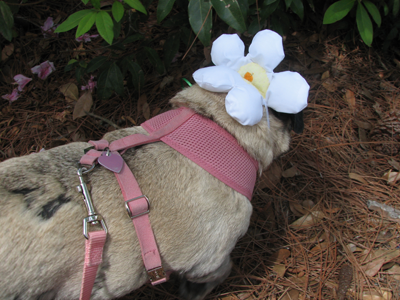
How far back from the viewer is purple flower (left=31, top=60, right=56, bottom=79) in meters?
3.01

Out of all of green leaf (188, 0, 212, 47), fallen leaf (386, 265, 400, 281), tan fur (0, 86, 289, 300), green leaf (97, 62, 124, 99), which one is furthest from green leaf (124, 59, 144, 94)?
fallen leaf (386, 265, 400, 281)

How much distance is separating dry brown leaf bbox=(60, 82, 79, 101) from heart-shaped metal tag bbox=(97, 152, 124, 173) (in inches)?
76.4

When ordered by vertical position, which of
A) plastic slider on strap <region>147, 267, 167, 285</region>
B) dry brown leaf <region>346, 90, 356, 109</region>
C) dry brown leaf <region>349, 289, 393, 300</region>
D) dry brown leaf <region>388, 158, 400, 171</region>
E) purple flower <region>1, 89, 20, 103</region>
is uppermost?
purple flower <region>1, 89, 20, 103</region>

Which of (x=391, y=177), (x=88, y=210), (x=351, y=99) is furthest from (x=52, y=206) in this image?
(x=351, y=99)

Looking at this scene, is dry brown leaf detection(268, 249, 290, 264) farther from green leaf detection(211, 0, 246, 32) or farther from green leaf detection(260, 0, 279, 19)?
green leaf detection(260, 0, 279, 19)

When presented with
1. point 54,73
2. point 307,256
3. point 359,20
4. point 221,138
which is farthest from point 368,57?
point 54,73

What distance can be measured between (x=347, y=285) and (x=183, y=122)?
5.51 feet

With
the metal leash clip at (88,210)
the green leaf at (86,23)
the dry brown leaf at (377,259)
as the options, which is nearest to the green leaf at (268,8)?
the green leaf at (86,23)

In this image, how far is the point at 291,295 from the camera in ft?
6.61

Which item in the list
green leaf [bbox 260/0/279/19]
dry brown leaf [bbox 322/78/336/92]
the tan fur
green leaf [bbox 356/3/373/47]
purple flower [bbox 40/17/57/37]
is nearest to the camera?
the tan fur

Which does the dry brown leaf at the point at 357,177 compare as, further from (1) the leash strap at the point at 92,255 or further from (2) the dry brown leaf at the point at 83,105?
(2) the dry brown leaf at the point at 83,105

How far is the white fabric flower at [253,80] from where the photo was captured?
1.36 m

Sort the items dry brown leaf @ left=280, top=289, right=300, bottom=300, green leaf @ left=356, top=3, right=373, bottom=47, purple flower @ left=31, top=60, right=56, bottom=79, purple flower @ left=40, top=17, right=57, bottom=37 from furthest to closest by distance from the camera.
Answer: purple flower @ left=40, top=17, right=57, bottom=37
purple flower @ left=31, top=60, right=56, bottom=79
green leaf @ left=356, top=3, right=373, bottom=47
dry brown leaf @ left=280, top=289, right=300, bottom=300

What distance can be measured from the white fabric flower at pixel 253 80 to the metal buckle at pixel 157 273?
82 cm
